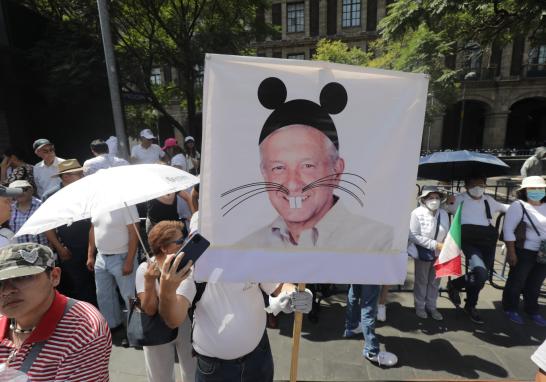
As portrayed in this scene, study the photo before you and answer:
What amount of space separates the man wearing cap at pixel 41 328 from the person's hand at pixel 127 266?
1.84 metres

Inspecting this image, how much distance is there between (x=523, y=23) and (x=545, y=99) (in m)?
25.5

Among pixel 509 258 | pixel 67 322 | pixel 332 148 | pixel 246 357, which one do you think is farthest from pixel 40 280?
pixel 509 258

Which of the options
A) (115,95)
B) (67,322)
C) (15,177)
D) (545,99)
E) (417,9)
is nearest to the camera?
(67,322)

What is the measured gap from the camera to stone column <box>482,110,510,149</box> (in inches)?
1015

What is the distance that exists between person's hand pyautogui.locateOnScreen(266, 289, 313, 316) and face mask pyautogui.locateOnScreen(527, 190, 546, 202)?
3.38 metres

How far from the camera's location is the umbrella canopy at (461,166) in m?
3.82

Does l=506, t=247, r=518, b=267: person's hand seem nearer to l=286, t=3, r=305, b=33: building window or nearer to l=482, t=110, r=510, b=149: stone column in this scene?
l=482, t=110, r=510, b=149: stone column

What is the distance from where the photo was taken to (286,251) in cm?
183

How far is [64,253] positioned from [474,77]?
2997cm

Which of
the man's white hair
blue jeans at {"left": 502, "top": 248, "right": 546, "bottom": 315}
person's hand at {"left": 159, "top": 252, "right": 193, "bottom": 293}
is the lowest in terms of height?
blue jeans at {"left": 502, "top": 248, "right": 546, "bottom": 315}

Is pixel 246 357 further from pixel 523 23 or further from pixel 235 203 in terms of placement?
pixel 523 23

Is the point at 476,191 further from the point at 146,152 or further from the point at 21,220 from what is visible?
the point at 146,152

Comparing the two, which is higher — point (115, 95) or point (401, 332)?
point (115, 95)

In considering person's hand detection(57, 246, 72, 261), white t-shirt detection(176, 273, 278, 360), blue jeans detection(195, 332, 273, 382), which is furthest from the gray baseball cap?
person's hand detection(57, 246, 72, 261)
